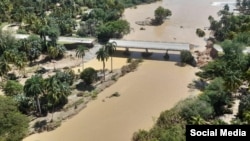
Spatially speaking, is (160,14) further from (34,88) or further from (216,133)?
(216,133)

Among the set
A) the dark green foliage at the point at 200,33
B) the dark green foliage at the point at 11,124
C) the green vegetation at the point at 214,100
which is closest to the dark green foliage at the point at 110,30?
the dark green foliage at the point at 200,33

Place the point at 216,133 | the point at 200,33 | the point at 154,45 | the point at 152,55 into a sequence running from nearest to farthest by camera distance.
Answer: the point at 216,133 < the point at 154,45 < the point at 152,55 < the point at 200,33

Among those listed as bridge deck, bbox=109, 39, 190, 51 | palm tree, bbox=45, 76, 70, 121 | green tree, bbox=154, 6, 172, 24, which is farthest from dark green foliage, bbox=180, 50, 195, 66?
palm tree, bbox=45, 76, 70, 121

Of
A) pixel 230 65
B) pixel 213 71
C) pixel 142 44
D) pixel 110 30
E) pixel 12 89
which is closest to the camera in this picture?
pixel 12 89

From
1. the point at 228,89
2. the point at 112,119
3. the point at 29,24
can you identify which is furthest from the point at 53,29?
the point at 228,89

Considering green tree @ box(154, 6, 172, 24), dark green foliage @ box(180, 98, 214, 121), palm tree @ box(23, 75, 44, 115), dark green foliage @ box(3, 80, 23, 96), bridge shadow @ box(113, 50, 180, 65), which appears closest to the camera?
dark green foliage @ box(180, 98, 214, 121)

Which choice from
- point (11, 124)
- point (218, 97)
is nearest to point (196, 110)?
point (218, 97)

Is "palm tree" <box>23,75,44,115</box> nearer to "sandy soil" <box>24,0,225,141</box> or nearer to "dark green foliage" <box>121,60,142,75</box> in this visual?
"sandy soil" <box>24,0,225,141</box>
